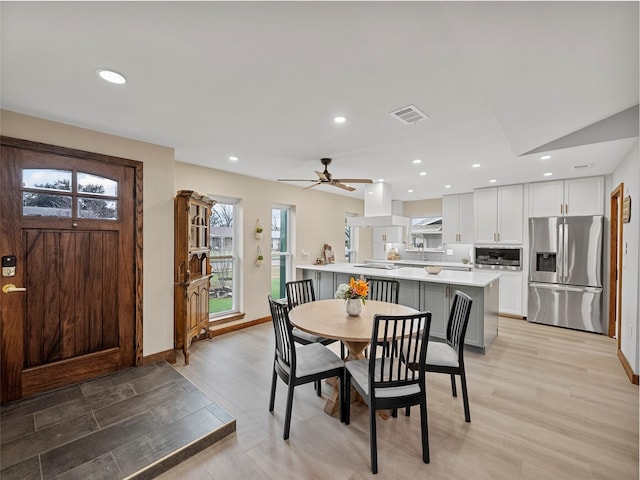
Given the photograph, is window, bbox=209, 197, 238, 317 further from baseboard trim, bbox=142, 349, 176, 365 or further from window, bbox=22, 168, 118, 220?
window, bbox=22, 168, 118, 220

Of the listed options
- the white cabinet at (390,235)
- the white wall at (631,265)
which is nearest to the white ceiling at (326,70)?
the white wall at (631,265)

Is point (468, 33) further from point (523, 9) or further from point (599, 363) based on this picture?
point (599, 363)

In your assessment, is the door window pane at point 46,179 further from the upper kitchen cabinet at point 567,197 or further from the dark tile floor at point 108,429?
the upper kitchen cabinet at point 567,197

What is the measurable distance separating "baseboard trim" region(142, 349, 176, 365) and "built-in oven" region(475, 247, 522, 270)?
5.30 m

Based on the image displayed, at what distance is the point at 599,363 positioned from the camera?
10.9 feet

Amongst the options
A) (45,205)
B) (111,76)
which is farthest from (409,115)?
(45,205)

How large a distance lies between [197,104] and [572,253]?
5.53m

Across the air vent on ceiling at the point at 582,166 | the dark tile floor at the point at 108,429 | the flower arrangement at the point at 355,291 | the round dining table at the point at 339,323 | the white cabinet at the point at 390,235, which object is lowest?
the dark tile floor at the point at 108,429

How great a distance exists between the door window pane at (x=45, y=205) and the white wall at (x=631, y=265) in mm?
5197

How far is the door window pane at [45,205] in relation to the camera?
248 centimetres

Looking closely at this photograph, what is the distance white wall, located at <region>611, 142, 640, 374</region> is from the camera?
9.03 feet

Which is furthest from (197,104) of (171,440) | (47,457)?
(47,457)

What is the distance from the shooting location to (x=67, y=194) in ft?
8.75

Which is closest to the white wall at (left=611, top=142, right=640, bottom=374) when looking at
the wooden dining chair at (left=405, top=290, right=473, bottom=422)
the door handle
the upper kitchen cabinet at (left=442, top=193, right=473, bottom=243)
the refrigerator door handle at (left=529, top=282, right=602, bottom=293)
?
the refrigerator door handle at (left=529, top=282, right=602, bottom=293)
